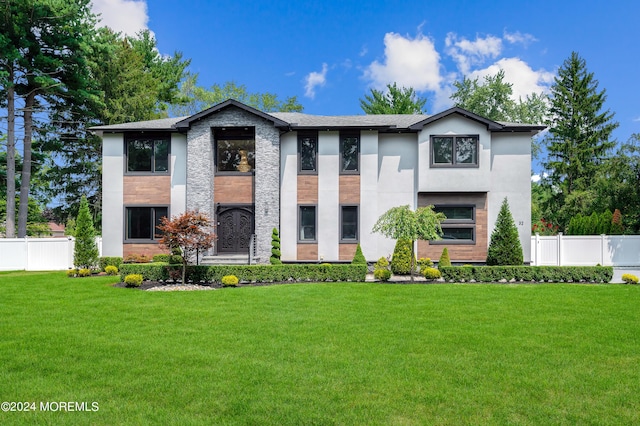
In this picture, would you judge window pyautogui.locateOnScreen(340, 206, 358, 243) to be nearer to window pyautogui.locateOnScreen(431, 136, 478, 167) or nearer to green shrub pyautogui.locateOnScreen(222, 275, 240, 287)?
window pyautogui.locateOnScreen(431, 136, 478, 167)

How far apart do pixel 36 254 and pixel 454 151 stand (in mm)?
19265

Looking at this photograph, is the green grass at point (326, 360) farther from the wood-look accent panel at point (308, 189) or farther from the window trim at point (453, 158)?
the window trim at point (453, 158)

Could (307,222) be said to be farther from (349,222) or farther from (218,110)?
(218,110)

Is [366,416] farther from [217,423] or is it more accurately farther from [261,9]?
[261,9]

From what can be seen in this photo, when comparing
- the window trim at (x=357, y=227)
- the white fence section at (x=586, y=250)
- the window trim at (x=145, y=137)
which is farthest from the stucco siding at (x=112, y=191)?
the white fence section at (x=586, y=250)

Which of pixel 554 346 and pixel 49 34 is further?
pixel 49 34

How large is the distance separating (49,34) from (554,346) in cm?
2877

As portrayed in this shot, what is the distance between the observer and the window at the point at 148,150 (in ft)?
61.2

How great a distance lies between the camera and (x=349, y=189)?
1828cm

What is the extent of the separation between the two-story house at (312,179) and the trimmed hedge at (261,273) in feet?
11.1

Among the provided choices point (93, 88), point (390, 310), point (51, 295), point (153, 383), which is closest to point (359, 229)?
point (390, 310)

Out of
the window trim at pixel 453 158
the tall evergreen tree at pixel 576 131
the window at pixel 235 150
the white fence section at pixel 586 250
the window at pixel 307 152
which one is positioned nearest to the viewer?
the window trim at pixel 453 158

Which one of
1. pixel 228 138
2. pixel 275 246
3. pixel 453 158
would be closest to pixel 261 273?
pixel 275 246

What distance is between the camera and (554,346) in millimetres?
6500
